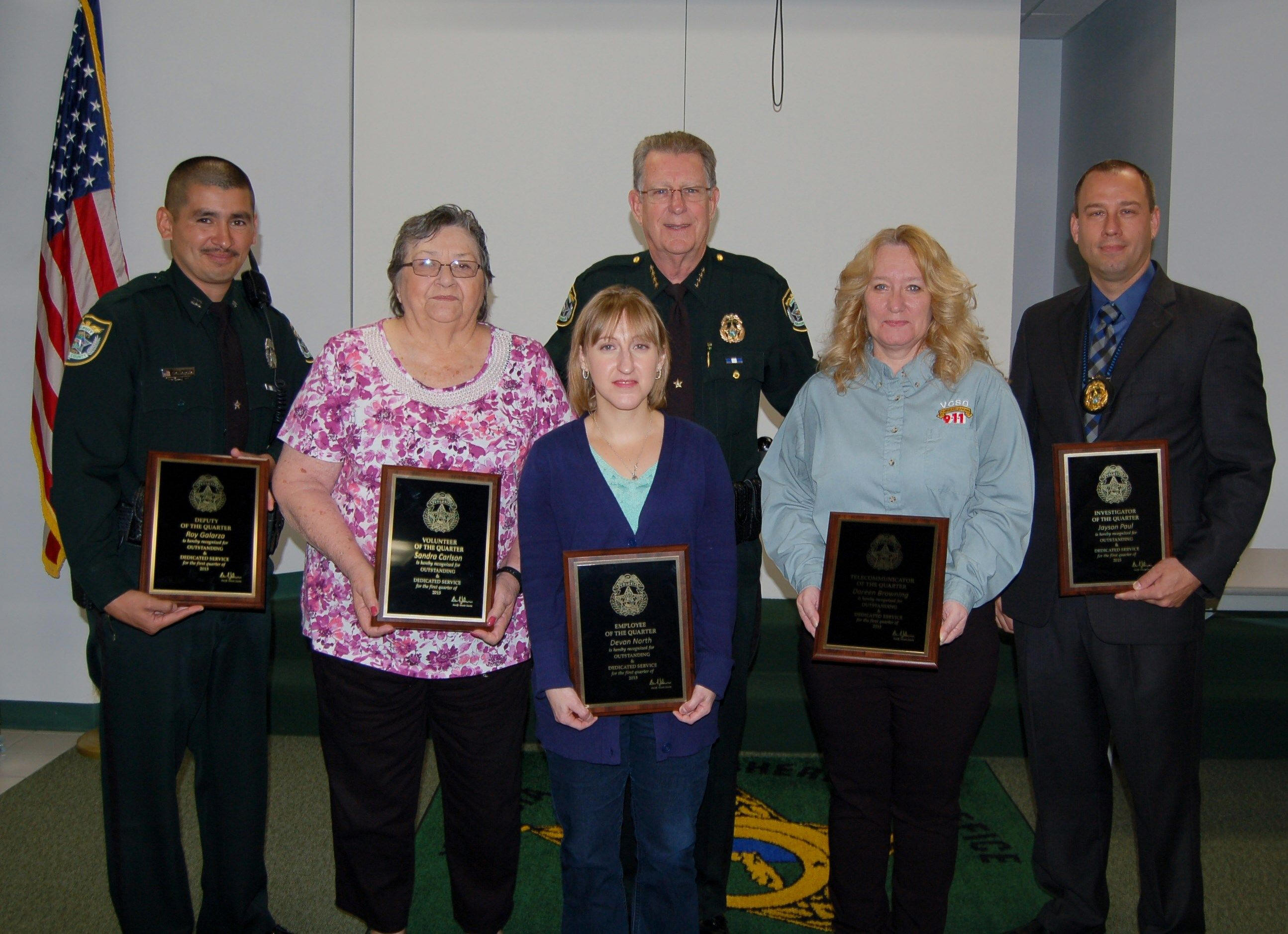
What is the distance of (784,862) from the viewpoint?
127 inches

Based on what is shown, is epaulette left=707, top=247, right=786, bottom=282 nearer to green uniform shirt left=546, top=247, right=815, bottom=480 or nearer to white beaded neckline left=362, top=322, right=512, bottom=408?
green uniform shirt left=546, top=247, right=815, bottom=480

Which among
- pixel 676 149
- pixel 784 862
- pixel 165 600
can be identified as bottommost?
pixel 784 862

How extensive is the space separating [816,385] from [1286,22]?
11.9ft

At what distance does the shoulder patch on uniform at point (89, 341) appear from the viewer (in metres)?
2.41

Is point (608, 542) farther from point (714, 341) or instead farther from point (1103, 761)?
point (1103, 761)

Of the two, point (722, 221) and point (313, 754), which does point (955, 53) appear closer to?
point (722, 221)

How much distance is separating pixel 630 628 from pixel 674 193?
1196mm

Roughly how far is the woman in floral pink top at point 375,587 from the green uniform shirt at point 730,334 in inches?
19.4

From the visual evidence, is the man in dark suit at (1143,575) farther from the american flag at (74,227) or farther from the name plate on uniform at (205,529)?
the american flag at (74,227)

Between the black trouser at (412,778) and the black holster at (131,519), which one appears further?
the black holster at (131,519)

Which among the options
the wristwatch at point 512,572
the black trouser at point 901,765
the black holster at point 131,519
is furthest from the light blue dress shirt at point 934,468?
the black holster at point 131,519

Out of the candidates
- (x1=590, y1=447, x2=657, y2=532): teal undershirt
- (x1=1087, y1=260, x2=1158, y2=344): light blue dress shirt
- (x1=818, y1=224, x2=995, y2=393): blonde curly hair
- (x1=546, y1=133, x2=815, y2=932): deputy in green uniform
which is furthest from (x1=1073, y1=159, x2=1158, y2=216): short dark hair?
(x1=590, y1=447, x2=657, y2=532): teal undershirt

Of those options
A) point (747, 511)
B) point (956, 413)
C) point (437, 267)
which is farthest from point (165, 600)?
point (956, 413)

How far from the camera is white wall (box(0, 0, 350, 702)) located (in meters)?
4.27
